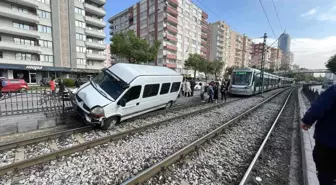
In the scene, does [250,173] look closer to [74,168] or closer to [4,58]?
[74,168]

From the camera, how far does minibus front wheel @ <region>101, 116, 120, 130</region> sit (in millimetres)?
5810

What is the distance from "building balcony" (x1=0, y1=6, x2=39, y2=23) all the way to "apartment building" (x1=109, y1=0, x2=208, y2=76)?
26523 millimetres

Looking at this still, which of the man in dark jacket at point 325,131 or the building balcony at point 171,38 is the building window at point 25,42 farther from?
the man in dark jacket at point 325,131

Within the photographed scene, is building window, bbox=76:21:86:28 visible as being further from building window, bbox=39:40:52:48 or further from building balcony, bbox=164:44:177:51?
building balcony, bbox=164:44:177:51

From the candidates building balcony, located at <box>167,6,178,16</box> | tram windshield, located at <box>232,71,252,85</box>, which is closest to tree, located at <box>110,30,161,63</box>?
tram windshield, located at <box>232,71,252,85</box>

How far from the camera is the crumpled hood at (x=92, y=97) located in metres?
5.54

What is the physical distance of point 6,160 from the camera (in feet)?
12.3

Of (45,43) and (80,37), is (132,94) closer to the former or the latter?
(45,43)

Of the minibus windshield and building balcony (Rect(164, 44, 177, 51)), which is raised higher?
building balcony (Rect(164, 44, 177, 51))

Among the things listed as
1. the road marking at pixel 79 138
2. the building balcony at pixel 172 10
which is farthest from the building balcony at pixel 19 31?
the road marking at pixel 79 138

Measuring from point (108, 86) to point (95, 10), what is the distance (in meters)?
41.1

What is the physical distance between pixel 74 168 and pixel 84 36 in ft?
133

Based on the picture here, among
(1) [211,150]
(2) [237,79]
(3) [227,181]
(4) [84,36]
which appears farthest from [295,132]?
(4) [84,36]

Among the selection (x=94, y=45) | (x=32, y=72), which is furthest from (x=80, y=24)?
(x=32, y=72)
